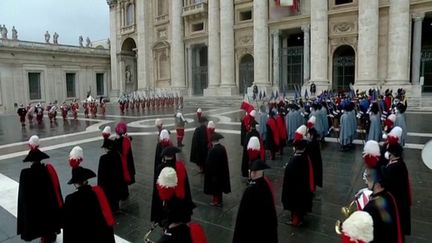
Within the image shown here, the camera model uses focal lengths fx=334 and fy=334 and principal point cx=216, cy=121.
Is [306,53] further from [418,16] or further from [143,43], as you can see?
[143,43]

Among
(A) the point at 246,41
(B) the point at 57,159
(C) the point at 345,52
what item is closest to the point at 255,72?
(A) the point at 246,41

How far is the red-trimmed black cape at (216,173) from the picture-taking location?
5887mm

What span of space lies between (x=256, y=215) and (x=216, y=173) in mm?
2149

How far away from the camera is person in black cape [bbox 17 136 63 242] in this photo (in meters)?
4.52

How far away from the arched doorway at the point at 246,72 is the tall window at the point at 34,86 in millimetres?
23196

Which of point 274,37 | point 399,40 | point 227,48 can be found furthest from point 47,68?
point 399,40

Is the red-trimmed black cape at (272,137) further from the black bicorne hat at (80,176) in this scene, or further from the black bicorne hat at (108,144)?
the black bicorne hat at (80,176)

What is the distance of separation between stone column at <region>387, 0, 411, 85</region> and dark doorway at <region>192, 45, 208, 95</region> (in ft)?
61.3

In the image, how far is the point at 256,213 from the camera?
12.7 ft

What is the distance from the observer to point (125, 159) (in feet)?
20.6

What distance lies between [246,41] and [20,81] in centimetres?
2457

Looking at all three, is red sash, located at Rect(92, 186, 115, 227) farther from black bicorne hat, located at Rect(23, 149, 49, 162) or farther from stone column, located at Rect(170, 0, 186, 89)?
stone column, located at Rect(170, 0, 186, 89)

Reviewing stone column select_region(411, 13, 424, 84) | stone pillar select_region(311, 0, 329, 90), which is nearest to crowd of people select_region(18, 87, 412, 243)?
stone pillar select_region(311, 0, 329, 90)

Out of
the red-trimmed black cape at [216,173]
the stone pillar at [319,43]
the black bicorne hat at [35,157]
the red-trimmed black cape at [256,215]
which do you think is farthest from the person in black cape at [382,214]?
the stone pillar at [319,43]
